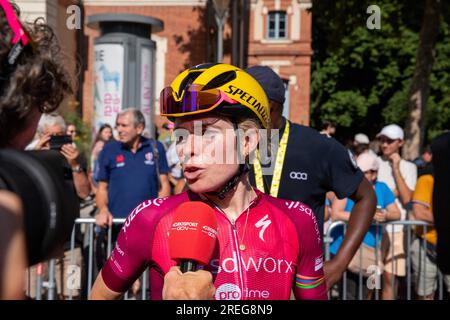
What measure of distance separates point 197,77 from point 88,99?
2763 cm

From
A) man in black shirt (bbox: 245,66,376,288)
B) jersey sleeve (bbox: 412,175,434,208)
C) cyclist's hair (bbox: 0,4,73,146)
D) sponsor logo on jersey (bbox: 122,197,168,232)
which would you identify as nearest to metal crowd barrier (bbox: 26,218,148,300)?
jersey sleeve (bbox: 412,175,434,208)

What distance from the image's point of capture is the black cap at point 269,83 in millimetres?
4238

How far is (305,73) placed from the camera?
3631 centimetres

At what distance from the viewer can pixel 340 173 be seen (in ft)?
14.1

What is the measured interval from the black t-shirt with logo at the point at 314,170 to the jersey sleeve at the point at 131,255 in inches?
53.9

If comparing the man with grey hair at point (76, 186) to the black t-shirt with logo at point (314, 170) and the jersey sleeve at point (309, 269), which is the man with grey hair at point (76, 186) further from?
the jersey sleeve at point (309, 269)

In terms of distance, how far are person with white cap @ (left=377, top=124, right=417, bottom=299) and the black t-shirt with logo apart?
10.3 ft

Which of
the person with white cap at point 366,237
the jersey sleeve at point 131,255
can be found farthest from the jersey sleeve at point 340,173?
the person with white cap at point 366,237

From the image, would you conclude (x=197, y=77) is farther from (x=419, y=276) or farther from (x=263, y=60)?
(x=263, y=60)

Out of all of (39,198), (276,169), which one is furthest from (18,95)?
(276,169)

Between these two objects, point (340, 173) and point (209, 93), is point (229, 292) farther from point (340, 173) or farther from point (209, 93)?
point (340, 173)

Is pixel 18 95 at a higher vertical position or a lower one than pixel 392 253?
higher

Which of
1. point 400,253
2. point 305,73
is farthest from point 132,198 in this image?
point 305,73

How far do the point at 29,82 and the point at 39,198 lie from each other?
0.42m
